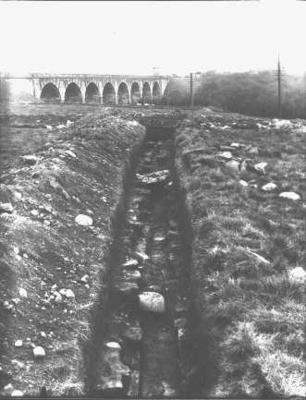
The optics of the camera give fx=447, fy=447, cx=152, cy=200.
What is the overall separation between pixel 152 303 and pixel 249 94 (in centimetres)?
4537

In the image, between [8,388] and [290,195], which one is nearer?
[8,388]

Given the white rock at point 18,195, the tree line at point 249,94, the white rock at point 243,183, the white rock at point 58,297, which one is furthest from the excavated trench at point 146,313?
the tree line at point 249,94

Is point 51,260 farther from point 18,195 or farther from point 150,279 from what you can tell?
point 150,279

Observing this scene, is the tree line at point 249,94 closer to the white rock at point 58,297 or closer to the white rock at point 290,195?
the white rock at point 290,195

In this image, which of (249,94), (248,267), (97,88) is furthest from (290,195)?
(97,88)

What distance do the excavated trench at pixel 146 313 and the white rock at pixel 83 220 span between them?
2.05 ft

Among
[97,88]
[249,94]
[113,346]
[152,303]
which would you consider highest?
[97,88]

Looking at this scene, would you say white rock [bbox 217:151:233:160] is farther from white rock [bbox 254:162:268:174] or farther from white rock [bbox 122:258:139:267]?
white rock [bbox 122:258:139:267]

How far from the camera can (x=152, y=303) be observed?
24.1 feet

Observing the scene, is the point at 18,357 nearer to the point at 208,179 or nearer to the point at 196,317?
the point at 196,317

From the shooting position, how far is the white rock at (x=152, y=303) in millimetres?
7305

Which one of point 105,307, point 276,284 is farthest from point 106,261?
point 276,284

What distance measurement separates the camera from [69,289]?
6.41m

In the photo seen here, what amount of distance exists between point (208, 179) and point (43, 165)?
4.17 meters
